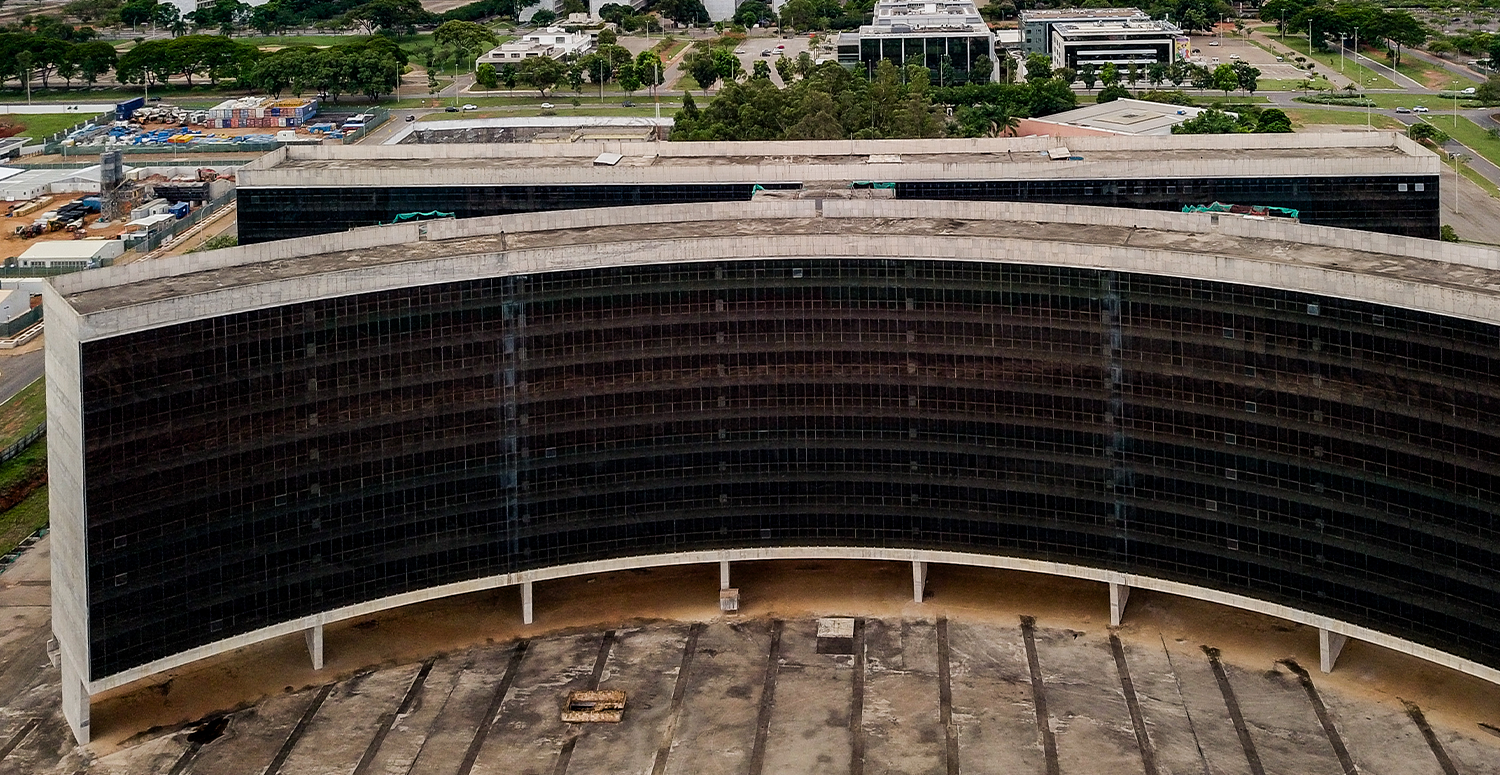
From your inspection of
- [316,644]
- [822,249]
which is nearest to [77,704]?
[316,644]

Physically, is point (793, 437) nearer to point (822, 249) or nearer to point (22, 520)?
point (822, 249)

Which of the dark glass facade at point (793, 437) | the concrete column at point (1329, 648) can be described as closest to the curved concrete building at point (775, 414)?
the dark glass facade at point (793, 437)

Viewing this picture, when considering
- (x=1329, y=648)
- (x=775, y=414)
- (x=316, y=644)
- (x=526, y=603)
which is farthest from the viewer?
(x=526, y=603)

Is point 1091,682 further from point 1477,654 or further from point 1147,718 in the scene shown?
point 1477,654

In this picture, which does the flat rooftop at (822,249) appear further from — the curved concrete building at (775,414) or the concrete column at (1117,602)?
the concrete column at (1117,602)

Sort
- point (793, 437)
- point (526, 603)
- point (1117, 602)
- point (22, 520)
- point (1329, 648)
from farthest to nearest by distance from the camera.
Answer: point (22, 520)
point (526, 603)
point (793, 437)
point (1117, 602)
point (1329, 648)

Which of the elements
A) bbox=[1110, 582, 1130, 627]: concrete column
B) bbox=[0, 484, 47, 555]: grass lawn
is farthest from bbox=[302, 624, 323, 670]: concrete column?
bbox=[1110, 582, 1130, 627]: concrete column

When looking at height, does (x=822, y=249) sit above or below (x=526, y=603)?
above
